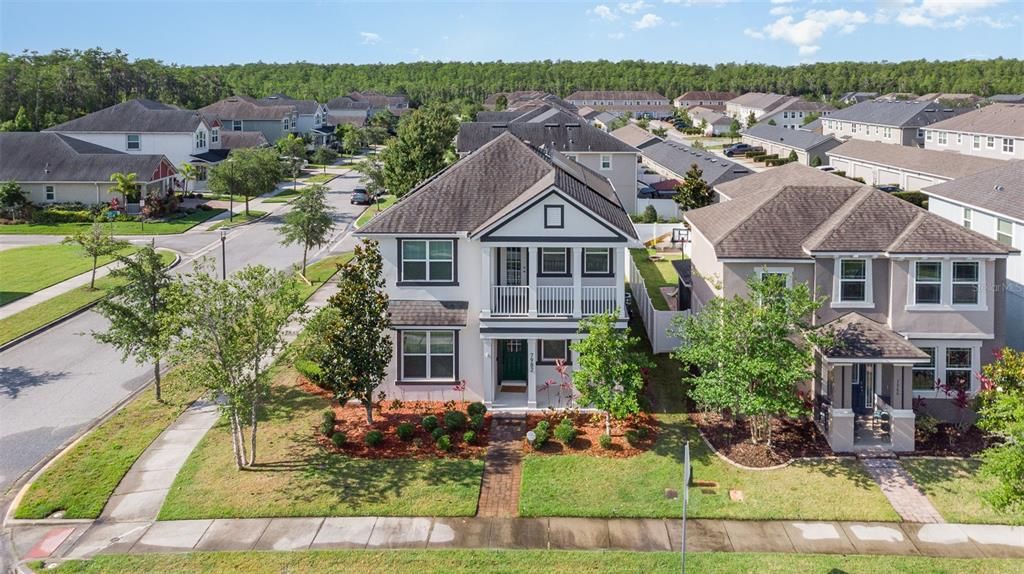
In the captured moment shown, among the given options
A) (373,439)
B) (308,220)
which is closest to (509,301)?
(373,439)

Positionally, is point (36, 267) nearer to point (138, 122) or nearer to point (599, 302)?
point (599, 302)

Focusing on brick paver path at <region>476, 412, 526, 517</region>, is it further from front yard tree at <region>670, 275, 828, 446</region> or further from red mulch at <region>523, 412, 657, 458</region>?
front yard tree at <region>670, 275, 828, 446</region>

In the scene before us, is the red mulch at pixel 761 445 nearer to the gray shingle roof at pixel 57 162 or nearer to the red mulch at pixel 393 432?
the red mulch at pixel 393 432

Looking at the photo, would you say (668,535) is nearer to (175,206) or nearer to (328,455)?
(328,455)

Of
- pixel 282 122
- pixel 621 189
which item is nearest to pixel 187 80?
pixel 282 122

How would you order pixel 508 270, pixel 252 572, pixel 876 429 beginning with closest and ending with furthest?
pixel 252 572
pixel 876 429
pixel 508 270

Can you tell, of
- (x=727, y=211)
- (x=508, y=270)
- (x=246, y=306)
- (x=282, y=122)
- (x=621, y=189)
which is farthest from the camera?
(x=282, y=122)

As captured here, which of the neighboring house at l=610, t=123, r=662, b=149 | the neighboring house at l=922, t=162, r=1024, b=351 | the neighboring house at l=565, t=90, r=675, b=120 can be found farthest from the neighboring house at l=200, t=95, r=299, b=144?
the neighboring house at l=565, t=90, r=675, b=120
